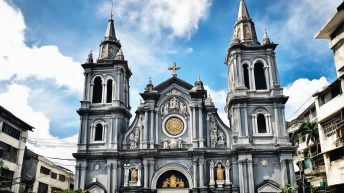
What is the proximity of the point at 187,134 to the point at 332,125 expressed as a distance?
42.9 feet

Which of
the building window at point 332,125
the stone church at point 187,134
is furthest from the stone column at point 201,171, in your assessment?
the building window at point 332,125

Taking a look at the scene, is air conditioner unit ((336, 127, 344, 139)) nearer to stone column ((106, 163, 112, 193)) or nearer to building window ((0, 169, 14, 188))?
stone column ((106, 163, 112, 193))

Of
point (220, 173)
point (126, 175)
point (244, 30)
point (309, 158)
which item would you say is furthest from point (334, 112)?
point (126, 175)

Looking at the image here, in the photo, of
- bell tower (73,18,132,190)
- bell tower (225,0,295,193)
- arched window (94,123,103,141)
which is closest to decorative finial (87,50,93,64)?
bell tower (73,18,132,190)

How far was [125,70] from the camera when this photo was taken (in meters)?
39.8

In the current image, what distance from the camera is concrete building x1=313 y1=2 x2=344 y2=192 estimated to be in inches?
1078

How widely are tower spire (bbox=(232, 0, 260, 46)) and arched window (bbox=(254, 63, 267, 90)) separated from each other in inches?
102

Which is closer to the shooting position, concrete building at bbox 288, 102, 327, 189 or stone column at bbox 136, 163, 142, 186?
stone column at bbox 136, 163, 142, 186

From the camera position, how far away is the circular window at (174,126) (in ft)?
117

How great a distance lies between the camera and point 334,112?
2833 cm

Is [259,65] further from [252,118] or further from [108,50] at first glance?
[108,50]

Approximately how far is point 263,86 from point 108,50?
56.6 ft

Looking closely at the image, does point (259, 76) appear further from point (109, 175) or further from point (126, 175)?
point (109, 175)

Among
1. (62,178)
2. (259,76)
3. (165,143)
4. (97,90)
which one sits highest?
(259,76)
